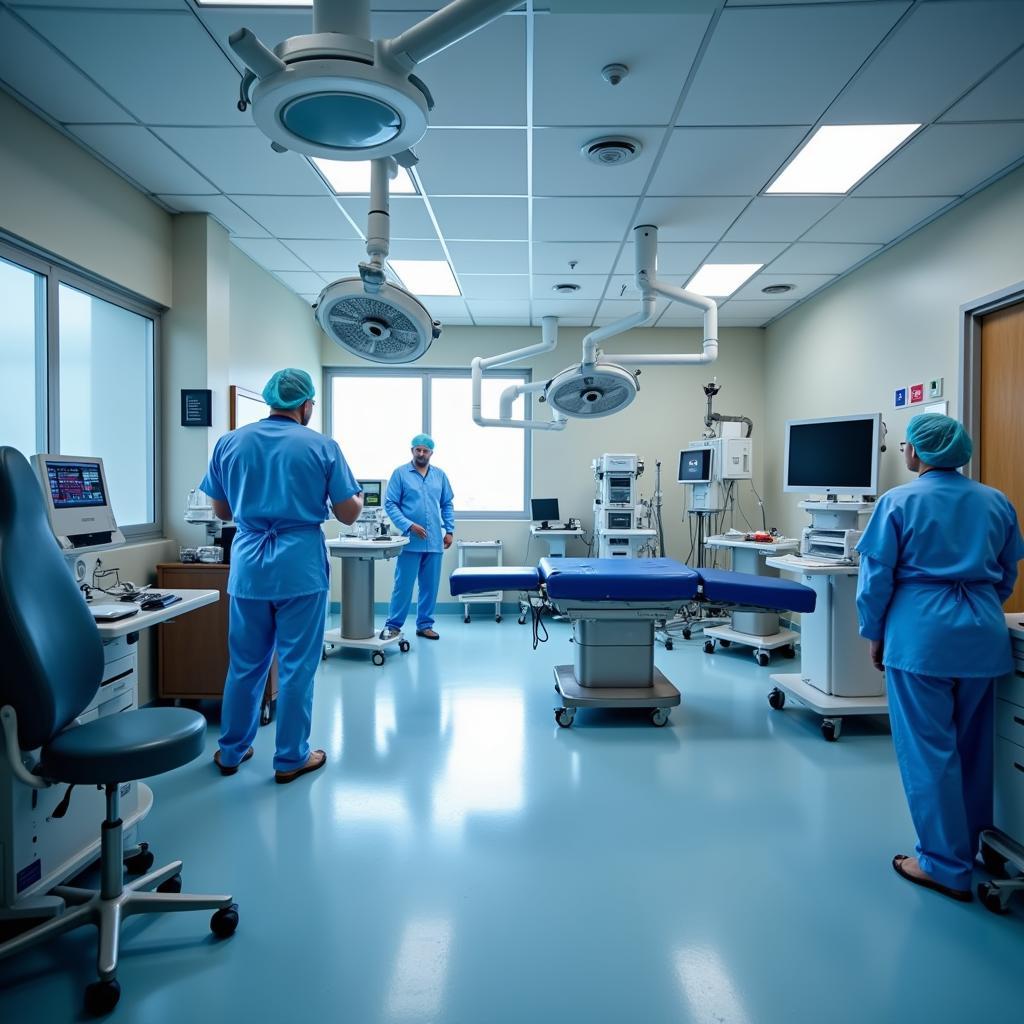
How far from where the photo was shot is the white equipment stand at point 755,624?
4.44m

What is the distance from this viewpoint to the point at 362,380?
6406 mm

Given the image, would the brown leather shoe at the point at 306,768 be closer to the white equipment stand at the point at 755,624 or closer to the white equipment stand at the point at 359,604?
the white equipment stand at the point at 359,604

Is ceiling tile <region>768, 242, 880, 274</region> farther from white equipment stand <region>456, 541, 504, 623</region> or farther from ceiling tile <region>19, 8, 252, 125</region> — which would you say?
ceiling tile <region>19, 8, 252, 125</region>

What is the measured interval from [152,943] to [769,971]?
63.5 inches

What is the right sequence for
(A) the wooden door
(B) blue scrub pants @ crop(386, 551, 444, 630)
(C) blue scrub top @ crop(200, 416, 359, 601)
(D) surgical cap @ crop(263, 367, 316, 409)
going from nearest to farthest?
(C) blue scrub top @ crop(200, 416, 359, 601) < (D) surgical cap @ crop(263, 367, 316, 409) < (A) the wooden door < (B) blue scrub pants @ crop(386, 551, 444, 630)

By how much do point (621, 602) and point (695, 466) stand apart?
2.51m

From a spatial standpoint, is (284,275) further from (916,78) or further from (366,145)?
(916,78)

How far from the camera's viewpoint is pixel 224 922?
168 centimetres

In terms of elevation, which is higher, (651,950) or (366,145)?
(366,145)

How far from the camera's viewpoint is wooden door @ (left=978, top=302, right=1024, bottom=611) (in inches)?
119

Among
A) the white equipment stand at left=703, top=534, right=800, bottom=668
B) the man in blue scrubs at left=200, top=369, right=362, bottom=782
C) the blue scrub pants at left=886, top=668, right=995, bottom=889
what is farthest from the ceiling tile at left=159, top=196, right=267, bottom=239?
the blue scrub pants at left=886, top=668, right=995, bottom=889

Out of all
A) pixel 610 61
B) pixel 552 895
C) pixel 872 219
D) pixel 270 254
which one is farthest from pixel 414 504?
pixel 872 219

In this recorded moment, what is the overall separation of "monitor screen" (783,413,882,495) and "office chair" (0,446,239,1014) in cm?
342

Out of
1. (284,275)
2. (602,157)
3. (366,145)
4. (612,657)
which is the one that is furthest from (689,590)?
(284,275)
